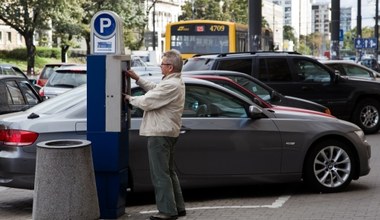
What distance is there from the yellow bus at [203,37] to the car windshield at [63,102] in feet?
61.7

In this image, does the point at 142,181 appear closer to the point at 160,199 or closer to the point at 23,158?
the point at 160,199

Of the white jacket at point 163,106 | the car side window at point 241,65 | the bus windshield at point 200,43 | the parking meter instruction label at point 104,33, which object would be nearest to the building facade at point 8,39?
the bus windshield at point 200,43

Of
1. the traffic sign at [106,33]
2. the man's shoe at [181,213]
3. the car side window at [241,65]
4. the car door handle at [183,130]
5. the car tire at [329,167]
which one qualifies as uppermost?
the traffic sign at [106,33]

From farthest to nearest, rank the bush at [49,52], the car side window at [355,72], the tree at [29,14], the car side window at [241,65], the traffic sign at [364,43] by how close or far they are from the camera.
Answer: the bush at [49,52] < the traffic sign at [364,43] < the tree at [29,14] < the car side window at [355,72] < the car side window at [241,65]

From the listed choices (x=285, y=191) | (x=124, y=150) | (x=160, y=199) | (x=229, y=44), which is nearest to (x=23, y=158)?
(x=124, y=150)

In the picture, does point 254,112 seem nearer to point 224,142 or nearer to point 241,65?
point 224,142

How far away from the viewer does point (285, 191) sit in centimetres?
866

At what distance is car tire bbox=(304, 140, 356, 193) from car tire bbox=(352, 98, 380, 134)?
730cm

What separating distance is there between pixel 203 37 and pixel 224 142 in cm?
1980

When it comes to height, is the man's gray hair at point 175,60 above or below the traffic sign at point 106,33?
below

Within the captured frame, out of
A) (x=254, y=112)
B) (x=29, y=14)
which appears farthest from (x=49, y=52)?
(x=254, y=112)

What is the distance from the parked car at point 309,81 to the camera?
48.7 feet

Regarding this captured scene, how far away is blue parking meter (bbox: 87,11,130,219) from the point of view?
22.0 feet

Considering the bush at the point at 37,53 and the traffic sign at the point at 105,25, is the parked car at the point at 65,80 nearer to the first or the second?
the traffic sign at the point at 105,25
